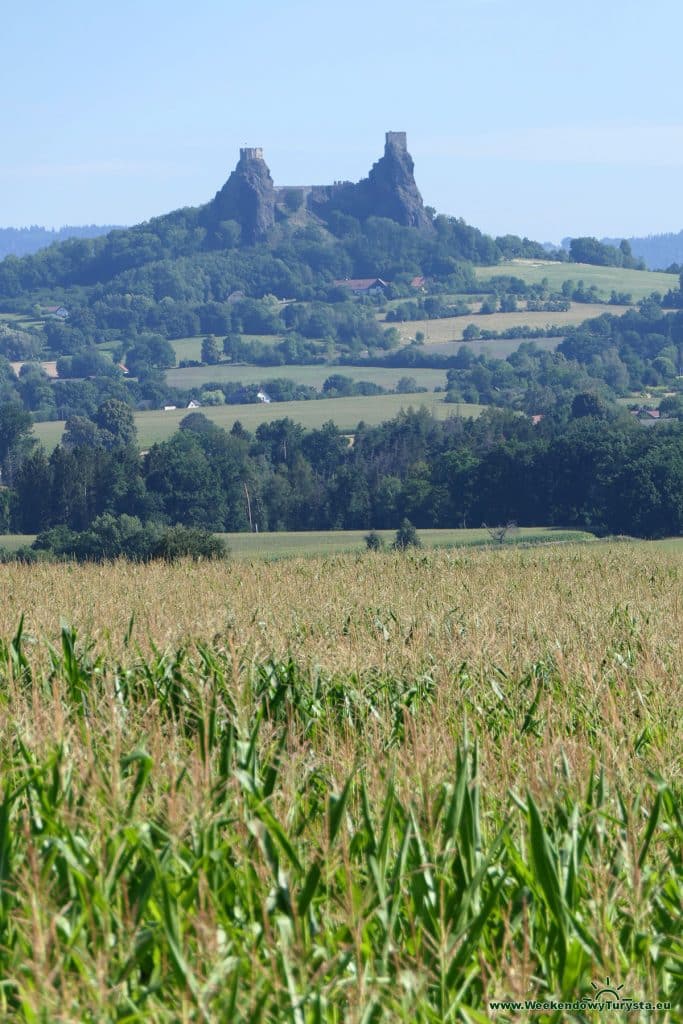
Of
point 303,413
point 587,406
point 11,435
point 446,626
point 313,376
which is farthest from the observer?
point 313,376

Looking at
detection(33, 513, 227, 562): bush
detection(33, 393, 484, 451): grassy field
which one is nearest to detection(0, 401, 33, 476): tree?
detection(33, 393, 484, 451): grassy field

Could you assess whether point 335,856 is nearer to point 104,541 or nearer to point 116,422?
point 104,541

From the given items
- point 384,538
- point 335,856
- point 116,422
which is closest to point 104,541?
point 384,538

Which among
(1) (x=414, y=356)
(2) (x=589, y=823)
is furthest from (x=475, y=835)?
A: (1) (x=414, y=356)

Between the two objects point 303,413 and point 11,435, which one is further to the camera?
point 303,413

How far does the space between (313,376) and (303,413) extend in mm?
46983

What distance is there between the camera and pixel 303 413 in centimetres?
14688

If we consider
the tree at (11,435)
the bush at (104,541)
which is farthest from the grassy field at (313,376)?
the bush at (104,541)

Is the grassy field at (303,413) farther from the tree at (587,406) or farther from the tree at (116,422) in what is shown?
the tree at (587,406)

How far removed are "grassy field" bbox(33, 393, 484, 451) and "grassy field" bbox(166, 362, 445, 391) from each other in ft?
54.7

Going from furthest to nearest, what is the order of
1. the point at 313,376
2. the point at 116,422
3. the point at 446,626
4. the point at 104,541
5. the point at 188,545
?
the point at 313,376, the point at 116,422, the point at 104,541, the point at 188,545, the point at 446,626

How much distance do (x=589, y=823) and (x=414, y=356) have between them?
19553cm

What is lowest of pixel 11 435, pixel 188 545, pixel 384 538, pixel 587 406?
pixel 384 538

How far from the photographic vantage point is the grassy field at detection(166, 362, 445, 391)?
600 feet
